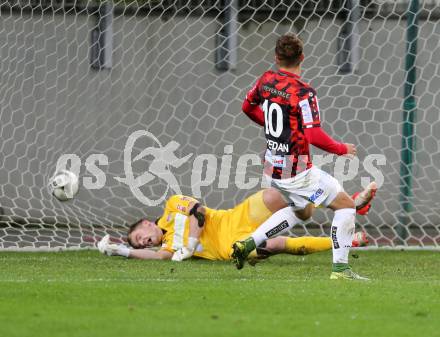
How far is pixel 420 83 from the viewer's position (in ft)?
35.3

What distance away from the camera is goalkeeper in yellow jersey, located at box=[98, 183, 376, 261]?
846 cm

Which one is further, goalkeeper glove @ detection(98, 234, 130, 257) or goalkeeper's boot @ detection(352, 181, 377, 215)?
Answer: goalkeeper glove @ detection(98, 234, 130, 257)

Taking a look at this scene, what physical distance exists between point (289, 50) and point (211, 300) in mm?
1974

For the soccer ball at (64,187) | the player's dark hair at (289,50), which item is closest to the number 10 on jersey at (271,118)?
the player's dark hair at (289,50)

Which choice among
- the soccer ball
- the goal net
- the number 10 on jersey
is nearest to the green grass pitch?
the number 10 on jersey

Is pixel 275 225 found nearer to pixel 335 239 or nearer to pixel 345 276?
pixel 335 239

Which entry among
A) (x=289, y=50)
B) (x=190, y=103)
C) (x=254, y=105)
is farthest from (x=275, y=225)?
(x=190, y=103)

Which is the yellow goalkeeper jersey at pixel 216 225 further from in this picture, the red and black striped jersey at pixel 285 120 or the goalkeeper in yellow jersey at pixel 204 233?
the red and black striped jersey at pixel 285 120

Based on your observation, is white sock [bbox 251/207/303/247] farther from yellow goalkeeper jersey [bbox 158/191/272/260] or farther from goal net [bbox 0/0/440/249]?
goal net [bbox 0/0/440/249]

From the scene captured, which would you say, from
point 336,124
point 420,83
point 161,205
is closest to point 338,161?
point 336,124

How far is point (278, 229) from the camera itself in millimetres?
7383

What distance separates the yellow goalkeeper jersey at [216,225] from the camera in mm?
8477

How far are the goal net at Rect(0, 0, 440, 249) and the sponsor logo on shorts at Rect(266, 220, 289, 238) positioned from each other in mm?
3163

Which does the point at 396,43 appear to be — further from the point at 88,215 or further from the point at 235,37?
the point at 88,215
